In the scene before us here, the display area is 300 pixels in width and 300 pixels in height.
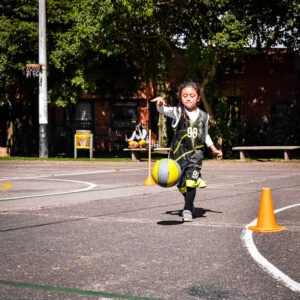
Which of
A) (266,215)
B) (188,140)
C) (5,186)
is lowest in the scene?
(5,186)

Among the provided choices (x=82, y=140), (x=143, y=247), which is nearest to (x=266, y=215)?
(x=143, y=247)

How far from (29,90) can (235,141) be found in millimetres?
11436

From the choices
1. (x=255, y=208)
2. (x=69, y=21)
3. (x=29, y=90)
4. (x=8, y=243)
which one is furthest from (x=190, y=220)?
(x=29, y=90)

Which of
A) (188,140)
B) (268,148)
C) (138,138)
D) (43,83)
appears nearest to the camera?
(188,140)

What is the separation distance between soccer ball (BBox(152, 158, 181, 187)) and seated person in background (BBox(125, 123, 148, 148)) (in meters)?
18.4

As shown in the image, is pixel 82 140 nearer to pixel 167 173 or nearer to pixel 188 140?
pixel 188 140

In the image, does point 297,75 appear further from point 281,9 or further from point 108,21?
point 108,21

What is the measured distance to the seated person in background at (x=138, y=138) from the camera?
2694 centimetres

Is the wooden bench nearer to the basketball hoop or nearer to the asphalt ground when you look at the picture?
the basketball hoop

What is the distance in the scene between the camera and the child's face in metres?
8.84

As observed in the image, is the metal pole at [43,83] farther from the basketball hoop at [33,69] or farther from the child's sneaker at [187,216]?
the child's sneaker at [187,216]

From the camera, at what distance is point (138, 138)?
28859 mm

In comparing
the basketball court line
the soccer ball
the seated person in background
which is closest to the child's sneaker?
the soccer ball

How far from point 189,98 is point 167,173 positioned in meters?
1.14
